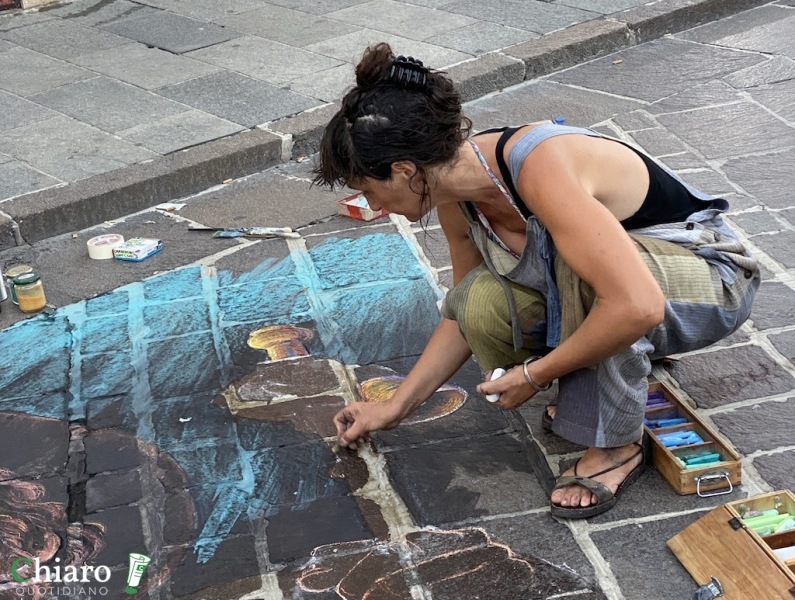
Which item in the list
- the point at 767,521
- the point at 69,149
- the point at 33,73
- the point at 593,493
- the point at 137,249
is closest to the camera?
the point at 767,521

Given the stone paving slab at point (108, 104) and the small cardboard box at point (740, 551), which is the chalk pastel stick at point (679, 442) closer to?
the small cardboard box at point (740, 551)

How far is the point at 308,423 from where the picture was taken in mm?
2840

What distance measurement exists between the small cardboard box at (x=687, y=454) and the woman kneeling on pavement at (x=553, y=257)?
2.6 inches

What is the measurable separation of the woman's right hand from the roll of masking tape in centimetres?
158

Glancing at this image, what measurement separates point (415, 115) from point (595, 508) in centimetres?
99

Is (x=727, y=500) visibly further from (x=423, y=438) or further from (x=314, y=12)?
(x=314, y=12)

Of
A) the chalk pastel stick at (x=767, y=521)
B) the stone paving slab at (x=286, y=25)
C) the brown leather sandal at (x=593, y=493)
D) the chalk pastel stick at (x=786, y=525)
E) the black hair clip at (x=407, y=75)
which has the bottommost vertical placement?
the brown leather sandal at (x=593, y=493)

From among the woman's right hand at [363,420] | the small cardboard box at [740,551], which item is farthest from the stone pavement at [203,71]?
the small cardboard box at [740,551]

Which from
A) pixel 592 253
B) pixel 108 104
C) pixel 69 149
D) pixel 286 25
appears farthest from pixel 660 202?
pixel 286 25

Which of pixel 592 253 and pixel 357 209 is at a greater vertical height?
pixel 592 253

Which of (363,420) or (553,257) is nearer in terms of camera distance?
(553,257)

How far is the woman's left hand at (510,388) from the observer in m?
2.29

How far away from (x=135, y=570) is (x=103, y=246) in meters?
1.82

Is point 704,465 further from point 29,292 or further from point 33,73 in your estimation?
point 33,73
